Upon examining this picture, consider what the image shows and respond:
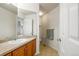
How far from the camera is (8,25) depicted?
1.47 meters

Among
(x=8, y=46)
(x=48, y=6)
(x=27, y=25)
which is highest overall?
(x=48, y=6)

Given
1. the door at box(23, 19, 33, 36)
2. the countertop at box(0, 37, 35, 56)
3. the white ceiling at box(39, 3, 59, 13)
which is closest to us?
the countertop at box(0, 37, 35, 56)

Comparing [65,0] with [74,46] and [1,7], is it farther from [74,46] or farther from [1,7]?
[1,7]

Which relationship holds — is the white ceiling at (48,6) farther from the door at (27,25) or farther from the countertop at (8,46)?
the countertop at (8,46)

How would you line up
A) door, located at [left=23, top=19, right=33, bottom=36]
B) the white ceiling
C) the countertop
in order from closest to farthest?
the countertop, the white ceiling, door, located at [left=23, top=19, right=33, bottom=36]

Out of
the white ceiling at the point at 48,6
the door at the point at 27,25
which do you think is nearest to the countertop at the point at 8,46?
the door at the point at 27,25

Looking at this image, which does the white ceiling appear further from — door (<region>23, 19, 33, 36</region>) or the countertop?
the countertop

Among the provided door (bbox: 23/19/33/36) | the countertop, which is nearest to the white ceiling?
door (bbox: 23/19/33/36)

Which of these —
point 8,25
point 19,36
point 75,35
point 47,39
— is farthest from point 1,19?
point 75,35

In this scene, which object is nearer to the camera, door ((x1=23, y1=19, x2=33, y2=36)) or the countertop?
the countertop

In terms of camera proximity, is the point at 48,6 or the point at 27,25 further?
the point at 27,25

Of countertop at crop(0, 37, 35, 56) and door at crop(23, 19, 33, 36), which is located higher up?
door at crop(23, 19, 33, 36)

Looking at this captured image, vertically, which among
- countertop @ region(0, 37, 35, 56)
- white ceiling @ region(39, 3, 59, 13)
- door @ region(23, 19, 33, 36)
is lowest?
countertop @ region(0, 37, 35, 56)

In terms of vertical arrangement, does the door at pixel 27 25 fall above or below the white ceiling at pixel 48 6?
below
